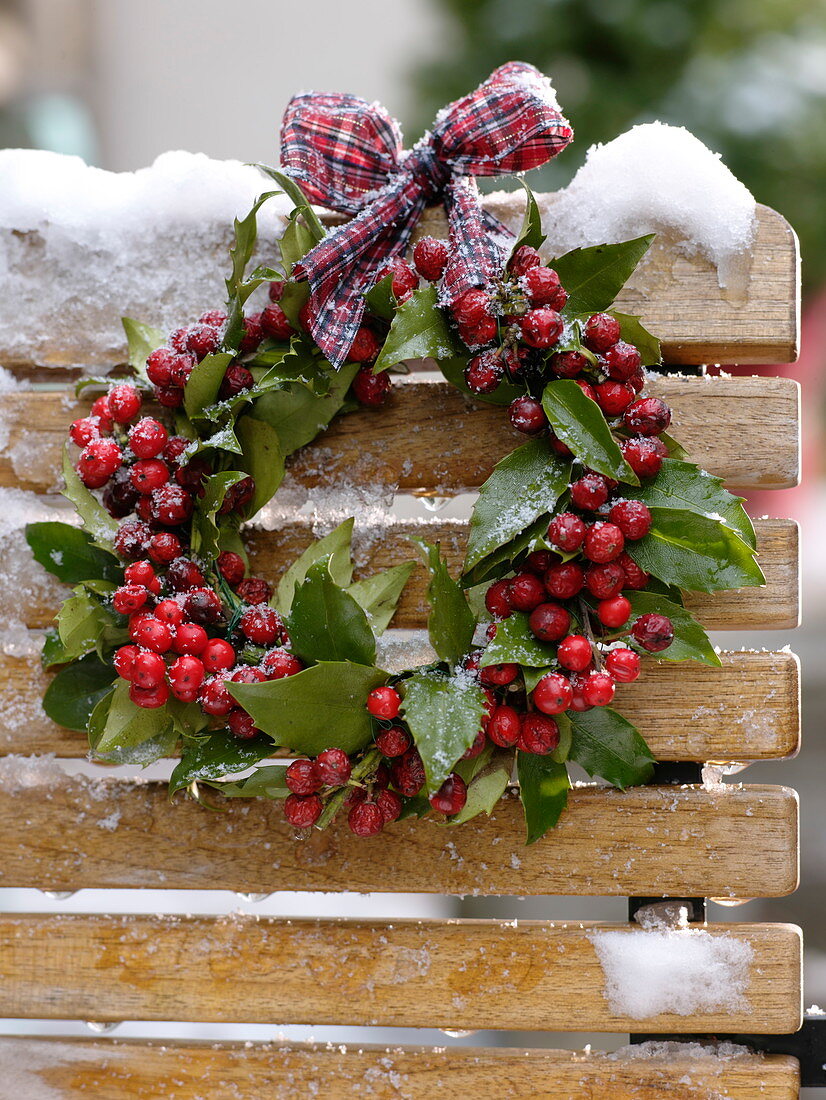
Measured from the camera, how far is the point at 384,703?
→ 62 cm

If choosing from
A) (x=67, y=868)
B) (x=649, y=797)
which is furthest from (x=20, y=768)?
(x=649, y=797)

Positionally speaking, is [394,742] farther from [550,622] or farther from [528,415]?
[528,415]

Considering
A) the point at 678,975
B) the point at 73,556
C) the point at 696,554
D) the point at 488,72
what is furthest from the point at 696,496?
the point at 488,72

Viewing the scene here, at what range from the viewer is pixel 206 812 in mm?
731

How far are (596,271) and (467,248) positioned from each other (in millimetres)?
92

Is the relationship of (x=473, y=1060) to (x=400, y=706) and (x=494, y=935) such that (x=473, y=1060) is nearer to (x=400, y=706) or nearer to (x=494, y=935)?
(x=494, y=935)

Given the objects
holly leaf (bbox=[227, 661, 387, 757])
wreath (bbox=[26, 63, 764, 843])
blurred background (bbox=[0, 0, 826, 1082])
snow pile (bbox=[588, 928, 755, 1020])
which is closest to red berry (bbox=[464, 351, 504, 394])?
wreath (bbox=[26, 63, 764, 843])

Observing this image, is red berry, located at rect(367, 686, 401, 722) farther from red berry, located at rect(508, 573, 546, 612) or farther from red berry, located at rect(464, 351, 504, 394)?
red berry, located at rect(464, 351, 504, 394)

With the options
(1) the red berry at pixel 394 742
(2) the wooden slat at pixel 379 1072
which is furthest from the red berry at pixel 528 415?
(2) the wooden slat at pixel 379 1072

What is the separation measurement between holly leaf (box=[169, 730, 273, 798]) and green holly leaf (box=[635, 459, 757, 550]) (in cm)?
32

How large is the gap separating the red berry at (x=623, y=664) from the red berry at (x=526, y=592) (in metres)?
0.06

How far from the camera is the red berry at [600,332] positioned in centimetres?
63

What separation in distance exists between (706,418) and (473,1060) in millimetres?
514

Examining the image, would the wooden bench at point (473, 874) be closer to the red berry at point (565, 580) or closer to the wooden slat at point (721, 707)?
the wooden slat at point (721, 707)
